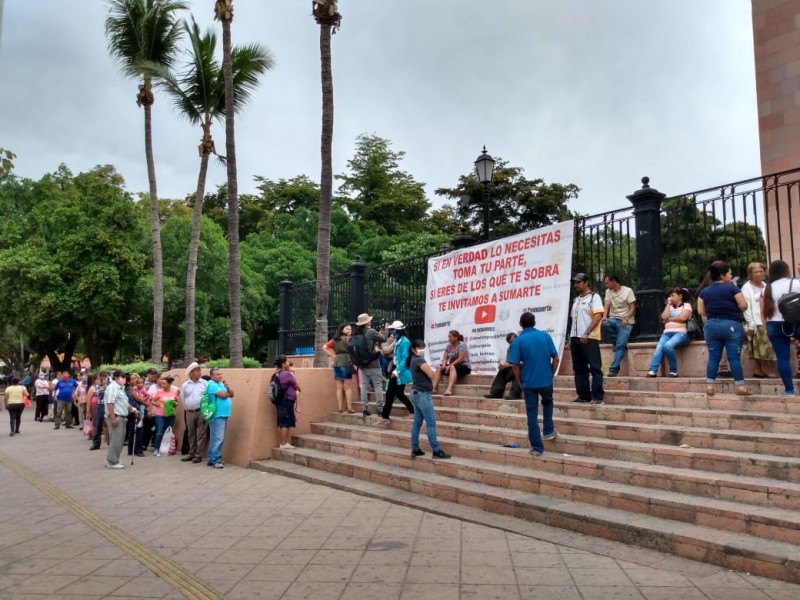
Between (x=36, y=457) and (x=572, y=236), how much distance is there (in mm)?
11381

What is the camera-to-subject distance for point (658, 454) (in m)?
6.32

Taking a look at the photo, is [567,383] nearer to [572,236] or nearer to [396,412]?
[572,236]

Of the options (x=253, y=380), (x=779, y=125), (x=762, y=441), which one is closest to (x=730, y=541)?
(x=762, y=441)

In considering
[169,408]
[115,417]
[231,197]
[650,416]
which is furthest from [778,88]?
[115,417]

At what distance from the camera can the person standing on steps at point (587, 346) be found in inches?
314

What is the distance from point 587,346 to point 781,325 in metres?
2.12

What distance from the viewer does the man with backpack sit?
1046cm

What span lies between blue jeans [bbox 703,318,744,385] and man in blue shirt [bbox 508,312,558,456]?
1.75 m

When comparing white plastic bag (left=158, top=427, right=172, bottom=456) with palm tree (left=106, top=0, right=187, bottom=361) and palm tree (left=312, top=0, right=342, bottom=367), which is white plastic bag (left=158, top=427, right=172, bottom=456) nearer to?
palm tree (left=312, top=0, right=342, bottom=367)

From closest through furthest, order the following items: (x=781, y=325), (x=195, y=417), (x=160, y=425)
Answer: (x=781, y=325)
(x=195, y=417)
(x=160, y=425)

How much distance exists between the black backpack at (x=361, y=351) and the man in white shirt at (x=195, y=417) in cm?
290

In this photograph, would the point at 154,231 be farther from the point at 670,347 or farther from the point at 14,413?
the point at 670,347

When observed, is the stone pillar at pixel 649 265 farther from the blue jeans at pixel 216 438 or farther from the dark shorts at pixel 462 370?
the blue jeans at pixel 216 438

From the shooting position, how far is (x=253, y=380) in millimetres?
10992
